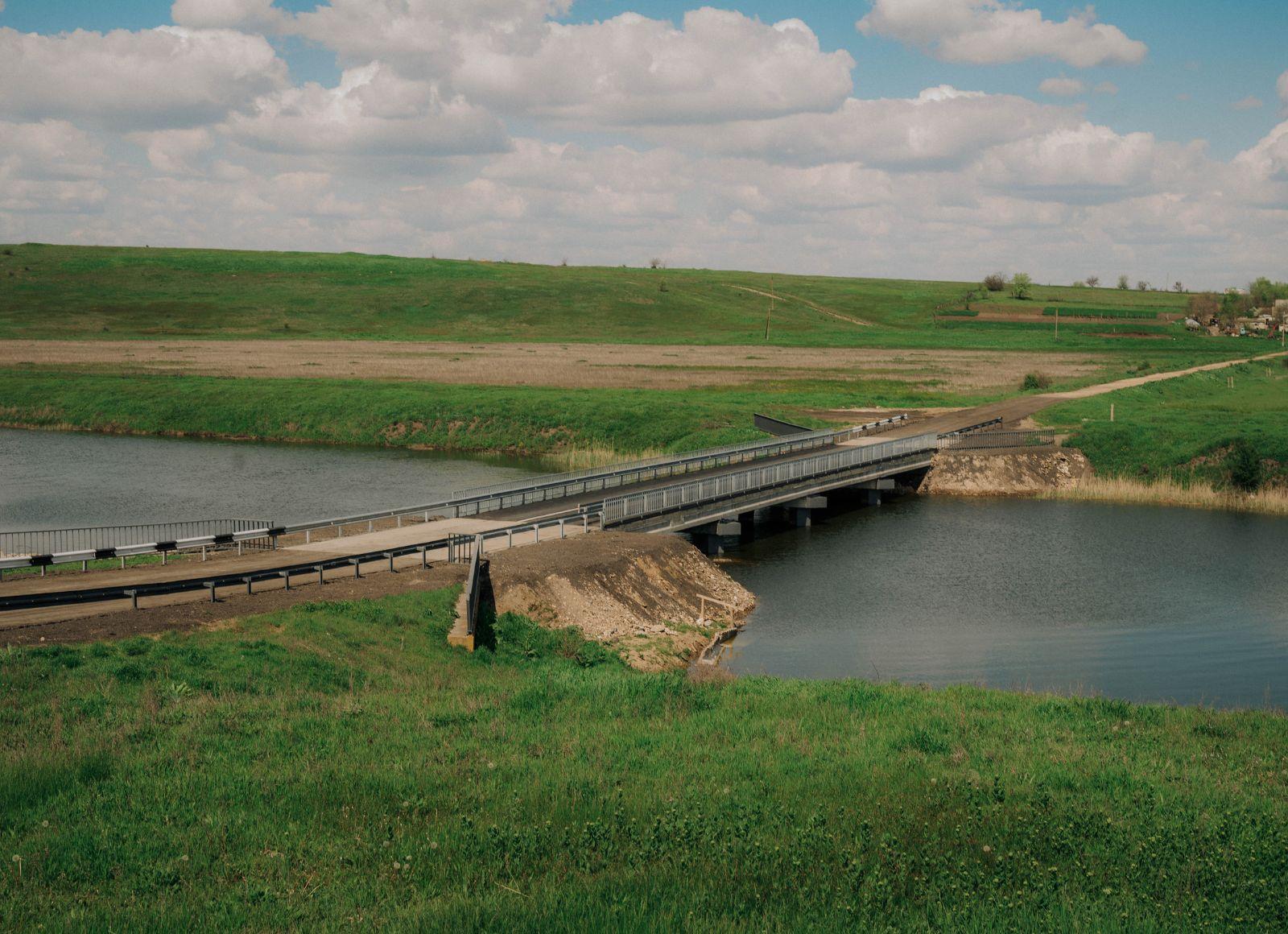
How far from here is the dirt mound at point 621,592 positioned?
31375 millimetres

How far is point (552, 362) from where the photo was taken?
393 feet

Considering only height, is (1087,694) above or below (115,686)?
below

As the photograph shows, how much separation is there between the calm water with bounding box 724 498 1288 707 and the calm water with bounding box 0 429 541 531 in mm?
19170

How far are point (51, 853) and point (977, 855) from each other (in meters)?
10.5

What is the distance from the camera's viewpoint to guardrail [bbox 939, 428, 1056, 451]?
221ft

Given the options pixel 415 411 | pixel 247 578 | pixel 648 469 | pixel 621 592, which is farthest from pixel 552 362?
pixel 247 578

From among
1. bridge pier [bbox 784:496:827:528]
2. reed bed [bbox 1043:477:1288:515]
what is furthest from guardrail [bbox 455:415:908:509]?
reed bed [bbox 1043:477:1288:515]

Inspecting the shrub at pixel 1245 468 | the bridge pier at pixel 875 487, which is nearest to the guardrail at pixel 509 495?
the bridge pier at pixel 875 487

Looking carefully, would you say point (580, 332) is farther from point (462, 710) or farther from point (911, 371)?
point (462, 710)

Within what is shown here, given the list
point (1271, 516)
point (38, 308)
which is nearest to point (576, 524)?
point (1271, 516)

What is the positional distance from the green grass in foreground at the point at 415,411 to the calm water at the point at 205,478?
3.74 meters

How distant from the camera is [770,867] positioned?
12.5 meters

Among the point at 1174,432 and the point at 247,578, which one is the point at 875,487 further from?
the point at 247,578

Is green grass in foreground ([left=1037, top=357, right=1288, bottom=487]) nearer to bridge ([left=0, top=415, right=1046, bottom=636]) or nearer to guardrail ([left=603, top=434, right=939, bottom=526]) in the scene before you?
bridge ([left=0, top=415, right=1046, bottom=636])
